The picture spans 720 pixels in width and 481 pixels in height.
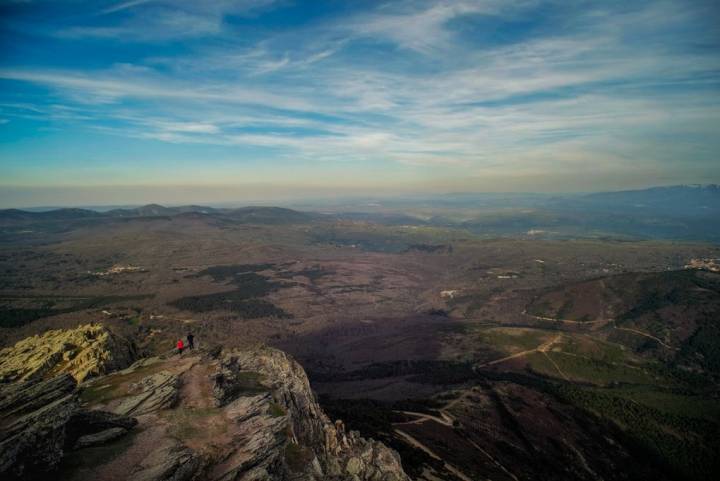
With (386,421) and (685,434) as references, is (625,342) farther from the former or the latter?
(386,421)

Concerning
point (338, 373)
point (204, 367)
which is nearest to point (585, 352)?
point (338, 373)

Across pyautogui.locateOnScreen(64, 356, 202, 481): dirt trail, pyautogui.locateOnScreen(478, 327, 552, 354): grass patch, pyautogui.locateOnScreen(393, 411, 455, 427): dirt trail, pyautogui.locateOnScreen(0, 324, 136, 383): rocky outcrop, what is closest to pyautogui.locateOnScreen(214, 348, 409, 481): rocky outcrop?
pyautogui.locateOnScreen(64, 356, 202, 481): dirt trail

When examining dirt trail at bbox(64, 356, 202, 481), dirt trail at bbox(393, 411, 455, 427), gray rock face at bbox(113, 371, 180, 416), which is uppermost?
dirt trail at bbox(64, 356, 202, 481)

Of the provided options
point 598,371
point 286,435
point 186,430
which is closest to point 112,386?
point 186,430

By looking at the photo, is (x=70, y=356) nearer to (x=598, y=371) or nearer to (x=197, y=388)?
(x=197, y=388)

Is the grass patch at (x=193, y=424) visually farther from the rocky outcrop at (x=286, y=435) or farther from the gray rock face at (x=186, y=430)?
the rocky outcrop at (x=286, y=435)

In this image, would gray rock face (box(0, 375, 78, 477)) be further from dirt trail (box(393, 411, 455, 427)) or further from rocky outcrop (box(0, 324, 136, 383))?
dirt trail (box(393, 411, 455, 427))

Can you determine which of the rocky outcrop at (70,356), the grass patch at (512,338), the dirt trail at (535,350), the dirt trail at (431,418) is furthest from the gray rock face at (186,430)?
the grass patch at (512,338)
